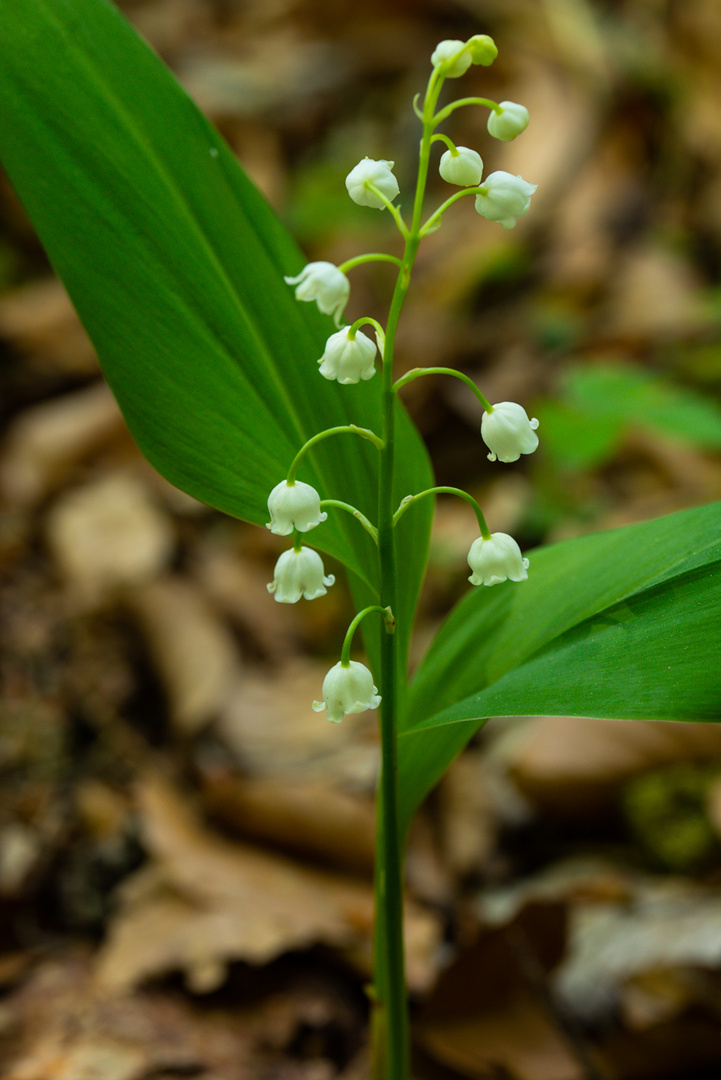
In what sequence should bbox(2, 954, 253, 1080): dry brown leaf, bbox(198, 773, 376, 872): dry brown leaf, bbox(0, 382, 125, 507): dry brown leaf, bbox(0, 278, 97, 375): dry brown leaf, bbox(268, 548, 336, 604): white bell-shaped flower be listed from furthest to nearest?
bbox(0, 278, 97, 375): dry brown leaf
bbox(0, 382, 125, 507): dry brown leaf
bbox(198, 773, 376, 872): dry brown leaf
bbox(2, 954, 253, 1080): dry brown leaf
bbox(268, 548, 336, 604): white bell-shaped flower

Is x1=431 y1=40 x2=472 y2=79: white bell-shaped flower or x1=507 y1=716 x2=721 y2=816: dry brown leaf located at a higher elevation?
x1=431 y1=40 x2=472 y2=79: white bell-shaped flower

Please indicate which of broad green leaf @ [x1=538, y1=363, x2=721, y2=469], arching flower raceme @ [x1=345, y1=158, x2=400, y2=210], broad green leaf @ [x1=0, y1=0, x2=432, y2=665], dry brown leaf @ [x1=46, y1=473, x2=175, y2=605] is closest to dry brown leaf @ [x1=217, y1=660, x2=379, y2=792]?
dry brown leaf @ [x1=46, y1=473, x2=175, y2=605]

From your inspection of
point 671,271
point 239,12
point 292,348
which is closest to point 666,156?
point 671,271

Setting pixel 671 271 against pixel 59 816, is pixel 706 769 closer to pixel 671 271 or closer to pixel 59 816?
pixel 59 816

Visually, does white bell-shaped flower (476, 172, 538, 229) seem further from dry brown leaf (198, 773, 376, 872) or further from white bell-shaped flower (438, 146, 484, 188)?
dry brown leaf (198, 773, 376, 872)

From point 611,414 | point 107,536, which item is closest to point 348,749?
point 611,414

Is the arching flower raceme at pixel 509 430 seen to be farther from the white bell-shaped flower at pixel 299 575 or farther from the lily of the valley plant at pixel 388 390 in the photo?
the white bell-shaped flower at pixel 299 575

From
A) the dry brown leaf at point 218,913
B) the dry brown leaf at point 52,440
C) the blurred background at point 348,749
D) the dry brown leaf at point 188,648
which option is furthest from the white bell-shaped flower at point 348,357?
the dry brown leaf at point 52,440
